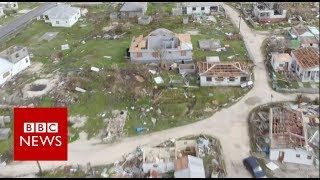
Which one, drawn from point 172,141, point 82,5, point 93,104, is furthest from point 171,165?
point 82,5

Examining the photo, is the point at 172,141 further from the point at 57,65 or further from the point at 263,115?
the point at 57,65

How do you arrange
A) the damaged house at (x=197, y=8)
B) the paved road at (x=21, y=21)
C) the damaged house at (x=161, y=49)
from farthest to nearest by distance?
1. the damaged house at (x=197, y=8)
2. the paved road at (x=21, y=21)
3. the damaged house at (x=161, y=49)

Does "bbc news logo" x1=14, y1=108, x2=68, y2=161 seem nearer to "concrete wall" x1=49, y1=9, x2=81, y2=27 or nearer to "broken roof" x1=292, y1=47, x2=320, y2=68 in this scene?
"broken roof" x1=292, y1=47, x2=320, y2=68

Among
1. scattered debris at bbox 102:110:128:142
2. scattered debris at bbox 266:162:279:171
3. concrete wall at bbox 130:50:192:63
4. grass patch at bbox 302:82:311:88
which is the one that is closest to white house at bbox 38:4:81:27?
concrete wall at bbox 130:50:192:63

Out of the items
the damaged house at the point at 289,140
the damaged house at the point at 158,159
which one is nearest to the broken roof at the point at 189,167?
the damaged house at the point at 158,159

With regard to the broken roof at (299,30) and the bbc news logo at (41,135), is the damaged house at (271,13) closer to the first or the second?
the broken roof at (299,30)

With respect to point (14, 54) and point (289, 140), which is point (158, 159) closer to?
point (289, 140)

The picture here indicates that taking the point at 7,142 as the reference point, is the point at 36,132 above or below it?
above

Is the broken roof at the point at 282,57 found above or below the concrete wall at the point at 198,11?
below
